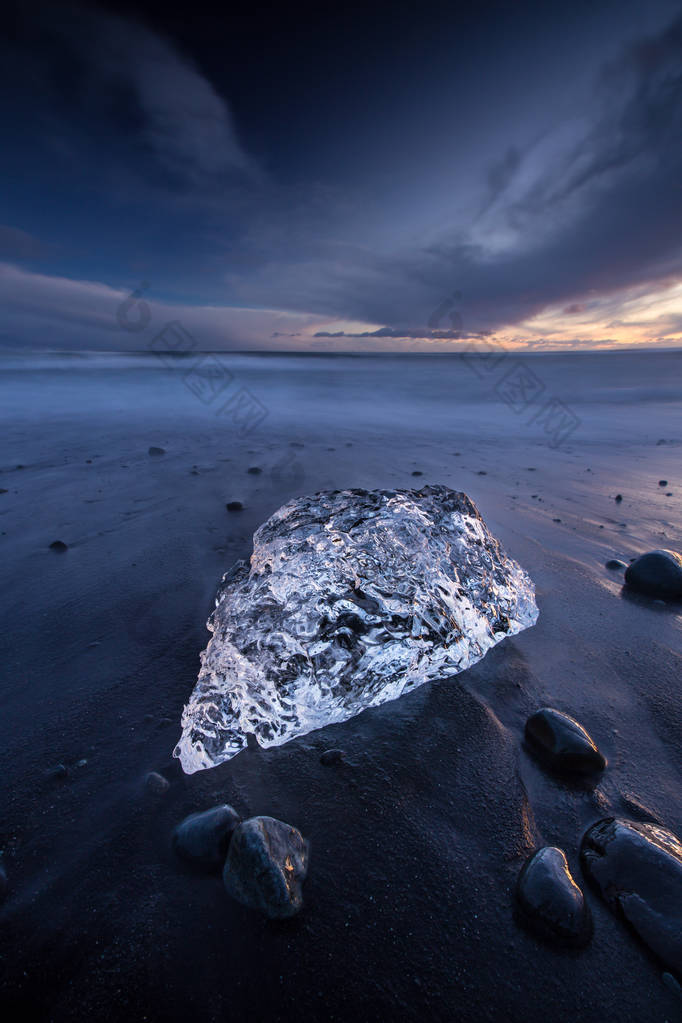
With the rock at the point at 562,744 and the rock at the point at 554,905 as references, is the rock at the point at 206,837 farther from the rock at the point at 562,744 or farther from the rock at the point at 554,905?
the rock at the point at 562,744

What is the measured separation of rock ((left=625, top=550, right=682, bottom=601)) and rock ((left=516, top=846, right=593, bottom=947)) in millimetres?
2277

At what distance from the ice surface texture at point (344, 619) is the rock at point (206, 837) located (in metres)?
0.27

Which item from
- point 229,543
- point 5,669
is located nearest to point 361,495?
point 229,543

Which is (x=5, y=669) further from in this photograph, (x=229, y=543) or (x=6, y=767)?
(x=229, y=543)

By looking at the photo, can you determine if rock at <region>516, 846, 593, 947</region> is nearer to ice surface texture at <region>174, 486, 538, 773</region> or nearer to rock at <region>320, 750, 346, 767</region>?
rock at <region>320, 750, 346, 767</region>

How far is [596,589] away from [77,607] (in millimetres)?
3507

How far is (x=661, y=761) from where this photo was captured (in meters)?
1.61

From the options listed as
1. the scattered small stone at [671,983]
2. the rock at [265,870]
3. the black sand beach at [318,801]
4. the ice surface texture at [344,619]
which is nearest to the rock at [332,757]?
the black sand beach at [318,801]

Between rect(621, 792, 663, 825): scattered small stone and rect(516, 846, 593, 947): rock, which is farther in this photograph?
rect(621, 792, 663, 825): scattered small stone

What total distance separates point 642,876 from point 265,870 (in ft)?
3.56

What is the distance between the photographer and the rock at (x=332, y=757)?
1.58 metres

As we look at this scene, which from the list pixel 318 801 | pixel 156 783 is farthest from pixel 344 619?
pixel 156 783

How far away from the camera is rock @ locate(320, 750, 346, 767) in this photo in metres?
1.58

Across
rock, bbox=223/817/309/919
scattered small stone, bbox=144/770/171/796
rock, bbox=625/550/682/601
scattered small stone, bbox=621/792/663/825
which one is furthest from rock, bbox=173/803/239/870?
rock, bbox=625/550/682/601
